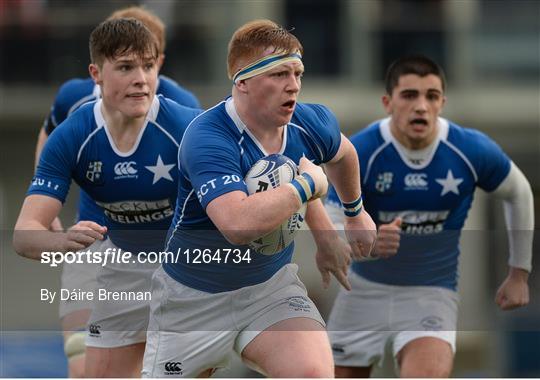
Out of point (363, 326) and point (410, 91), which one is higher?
point (410, 91)

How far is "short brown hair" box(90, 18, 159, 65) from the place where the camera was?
6680 millimetres

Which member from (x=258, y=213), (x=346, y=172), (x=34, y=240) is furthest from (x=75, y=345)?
(x=258, y=213)

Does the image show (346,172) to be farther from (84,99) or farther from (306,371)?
(84,99)

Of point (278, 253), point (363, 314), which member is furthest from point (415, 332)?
point (278, 253)

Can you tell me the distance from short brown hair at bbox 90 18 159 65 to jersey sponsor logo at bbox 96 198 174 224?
0.76 meters

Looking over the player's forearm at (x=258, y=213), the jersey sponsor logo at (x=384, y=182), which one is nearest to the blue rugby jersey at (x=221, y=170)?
the player's forearm at (x=258, y=213)

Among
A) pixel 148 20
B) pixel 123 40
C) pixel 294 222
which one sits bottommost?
pixel 294 222

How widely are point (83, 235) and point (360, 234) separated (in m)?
1.40

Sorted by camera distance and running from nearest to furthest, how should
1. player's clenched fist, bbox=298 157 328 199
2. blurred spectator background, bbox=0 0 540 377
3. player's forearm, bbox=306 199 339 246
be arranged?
player's clenched fist, bbox=298 157 328 199 < player's forearm, bbox=306 199 339 246 < blurred spectator background, bbox=0 0 540 377

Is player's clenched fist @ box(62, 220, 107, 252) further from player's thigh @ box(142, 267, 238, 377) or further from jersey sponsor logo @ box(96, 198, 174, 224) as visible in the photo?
jersey sponsor logo @ box(96, 198, 174, 224)

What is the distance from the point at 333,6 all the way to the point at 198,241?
12.5m

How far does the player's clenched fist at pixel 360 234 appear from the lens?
643cm

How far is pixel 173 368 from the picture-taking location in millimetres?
6289

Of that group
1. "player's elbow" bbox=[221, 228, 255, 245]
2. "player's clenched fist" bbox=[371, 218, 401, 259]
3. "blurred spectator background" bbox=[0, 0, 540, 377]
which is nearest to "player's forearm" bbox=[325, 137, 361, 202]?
"player's clenched fist" bbox=[371, 218, 401, 259]
